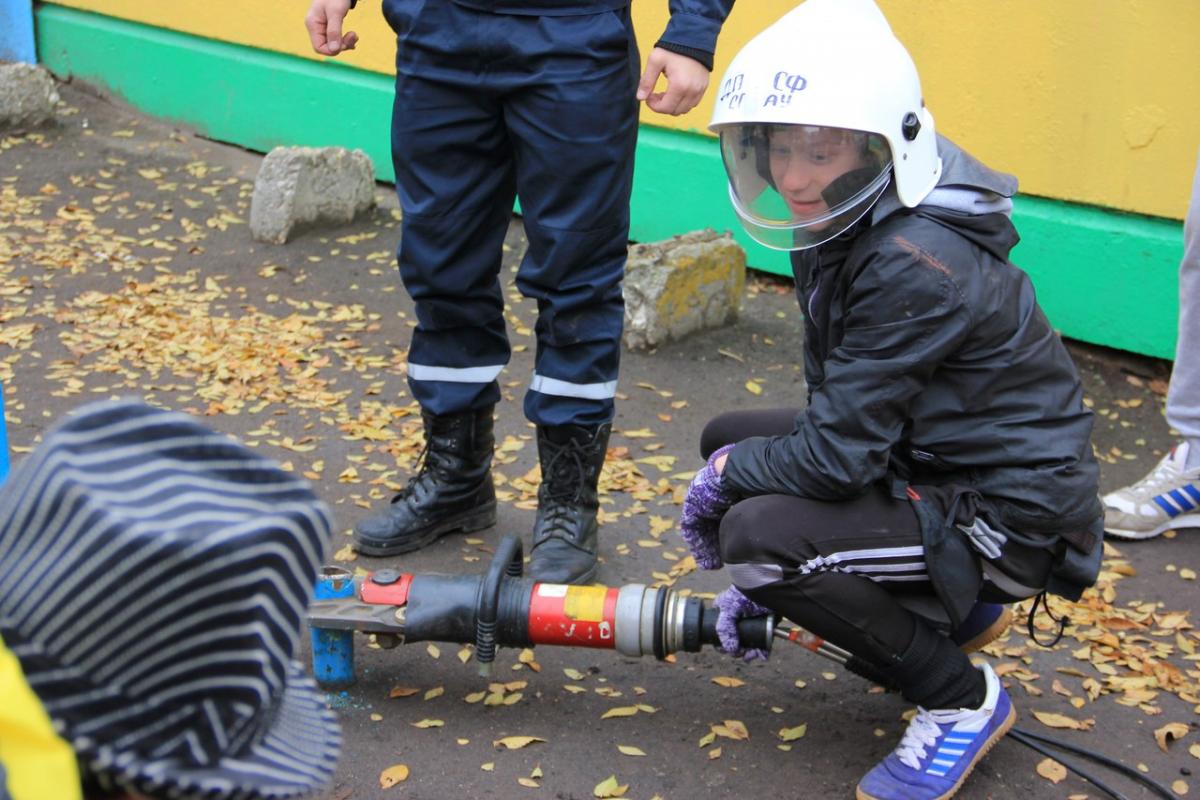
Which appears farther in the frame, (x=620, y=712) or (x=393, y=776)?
(x=620, y=712)

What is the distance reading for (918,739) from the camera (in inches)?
104

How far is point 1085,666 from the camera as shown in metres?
3.17

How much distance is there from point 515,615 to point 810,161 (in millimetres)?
1062

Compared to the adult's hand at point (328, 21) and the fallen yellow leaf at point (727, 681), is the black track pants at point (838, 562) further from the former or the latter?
the adult's hand at point (328, 21)

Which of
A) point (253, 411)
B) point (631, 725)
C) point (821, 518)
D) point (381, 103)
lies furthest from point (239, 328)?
point (821, 518)

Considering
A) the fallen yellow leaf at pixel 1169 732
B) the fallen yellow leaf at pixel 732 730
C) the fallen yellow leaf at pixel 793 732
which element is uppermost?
the fallen yellow leaf at pixel 1169 732

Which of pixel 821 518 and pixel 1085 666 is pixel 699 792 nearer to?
pixel 821 518

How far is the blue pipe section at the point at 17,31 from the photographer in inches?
335

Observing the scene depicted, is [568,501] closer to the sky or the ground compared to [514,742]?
closer to the sky

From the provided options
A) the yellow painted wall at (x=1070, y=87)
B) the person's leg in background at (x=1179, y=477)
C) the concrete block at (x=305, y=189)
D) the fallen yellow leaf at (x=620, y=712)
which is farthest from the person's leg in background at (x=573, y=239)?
the concrete block at (x=305, y=189)

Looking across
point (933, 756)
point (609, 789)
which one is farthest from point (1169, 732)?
point (609, 789)

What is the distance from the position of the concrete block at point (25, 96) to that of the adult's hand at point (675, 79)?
569 cm

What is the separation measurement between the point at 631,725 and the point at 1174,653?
136 cm

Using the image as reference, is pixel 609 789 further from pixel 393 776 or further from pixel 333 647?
pixel 333 647
